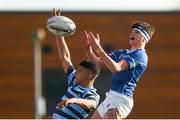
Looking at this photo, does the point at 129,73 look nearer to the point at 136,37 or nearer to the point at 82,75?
the point at 136,37

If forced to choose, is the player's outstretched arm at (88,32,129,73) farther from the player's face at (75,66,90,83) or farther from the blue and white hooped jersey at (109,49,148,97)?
the player's face at (75,66,90,83)

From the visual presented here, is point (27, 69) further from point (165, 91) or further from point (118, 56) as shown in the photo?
point (118, 56)

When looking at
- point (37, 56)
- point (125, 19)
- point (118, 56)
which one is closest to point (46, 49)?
point (37, 56)

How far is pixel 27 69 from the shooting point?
2077 inches

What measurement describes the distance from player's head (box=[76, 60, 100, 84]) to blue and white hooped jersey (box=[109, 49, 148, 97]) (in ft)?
1.16

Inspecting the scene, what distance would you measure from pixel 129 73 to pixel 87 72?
0.68m

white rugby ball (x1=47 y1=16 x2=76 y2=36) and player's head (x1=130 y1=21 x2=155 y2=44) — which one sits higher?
white rugby ball (x1=47 y1=16 x2=76 y2=36)

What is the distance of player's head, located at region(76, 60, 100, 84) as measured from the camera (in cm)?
1342

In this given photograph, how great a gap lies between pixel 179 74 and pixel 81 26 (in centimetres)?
678

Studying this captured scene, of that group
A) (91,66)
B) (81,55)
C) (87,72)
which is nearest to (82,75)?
(87,72)

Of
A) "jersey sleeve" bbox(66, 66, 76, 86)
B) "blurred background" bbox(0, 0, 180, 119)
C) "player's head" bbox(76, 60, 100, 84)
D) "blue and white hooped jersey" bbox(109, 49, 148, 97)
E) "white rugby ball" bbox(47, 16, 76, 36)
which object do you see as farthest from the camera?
"blurred background" bbox(0, 0, 180, 119)

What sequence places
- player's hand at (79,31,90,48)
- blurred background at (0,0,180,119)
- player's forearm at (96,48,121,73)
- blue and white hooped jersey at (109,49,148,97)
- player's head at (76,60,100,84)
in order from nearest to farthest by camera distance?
1. player's forearm at (96,48,121,73)
2. player's hand at (79,31,90,48)
3. blue and white hooped jersey at (109,49,148,97)
4. player's head at (76,60,100,84)
5. blurred background at (0,0,180,119)

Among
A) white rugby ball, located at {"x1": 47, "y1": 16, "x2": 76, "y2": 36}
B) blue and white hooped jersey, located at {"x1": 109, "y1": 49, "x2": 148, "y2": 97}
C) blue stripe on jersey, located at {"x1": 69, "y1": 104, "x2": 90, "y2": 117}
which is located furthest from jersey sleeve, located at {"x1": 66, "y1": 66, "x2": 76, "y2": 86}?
blue and white hooped jersey, located at {"x1": 109, "y1": 49, "x2": 148, "y2": 97}

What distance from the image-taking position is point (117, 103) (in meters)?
13.3
